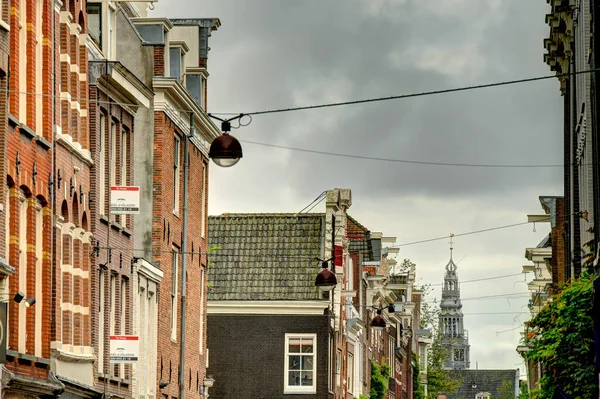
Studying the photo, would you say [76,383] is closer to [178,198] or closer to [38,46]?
[38,46]

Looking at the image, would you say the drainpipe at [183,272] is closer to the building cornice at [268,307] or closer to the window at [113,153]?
the window at [113,153]

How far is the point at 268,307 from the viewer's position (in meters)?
55.7

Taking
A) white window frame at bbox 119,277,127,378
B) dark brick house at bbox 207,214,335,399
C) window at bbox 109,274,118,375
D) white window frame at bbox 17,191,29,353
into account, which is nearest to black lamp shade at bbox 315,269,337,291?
white window frame at bbox 119,277,127,378

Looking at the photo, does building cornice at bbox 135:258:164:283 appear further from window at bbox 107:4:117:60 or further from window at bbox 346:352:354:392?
window at bbox 346:352:354:392

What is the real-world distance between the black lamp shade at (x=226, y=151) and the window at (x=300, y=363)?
33.6 meters

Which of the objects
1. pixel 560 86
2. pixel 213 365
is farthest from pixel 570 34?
pixel 213 365

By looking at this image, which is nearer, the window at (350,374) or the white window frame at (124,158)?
the white window frame at (124,158)

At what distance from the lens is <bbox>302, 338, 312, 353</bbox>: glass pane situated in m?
56.4

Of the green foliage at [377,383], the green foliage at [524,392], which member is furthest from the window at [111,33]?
the green foliage at [377,383]

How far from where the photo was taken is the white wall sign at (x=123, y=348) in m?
31.7

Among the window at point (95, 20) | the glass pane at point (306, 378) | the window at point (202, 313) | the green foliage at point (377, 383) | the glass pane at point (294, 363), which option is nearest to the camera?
the window at point (95, 20)

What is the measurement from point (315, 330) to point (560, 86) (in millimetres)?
14757

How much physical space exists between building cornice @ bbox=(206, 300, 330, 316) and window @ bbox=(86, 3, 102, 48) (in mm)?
22908

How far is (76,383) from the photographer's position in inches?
1109
